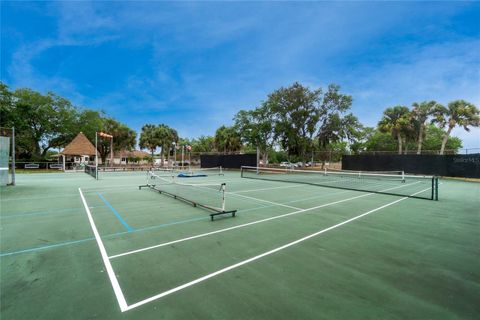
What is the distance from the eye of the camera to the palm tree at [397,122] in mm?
29891

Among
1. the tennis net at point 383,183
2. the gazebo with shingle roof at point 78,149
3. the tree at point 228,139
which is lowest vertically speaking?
the tennis net at point 383,183

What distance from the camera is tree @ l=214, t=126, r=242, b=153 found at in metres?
42.6

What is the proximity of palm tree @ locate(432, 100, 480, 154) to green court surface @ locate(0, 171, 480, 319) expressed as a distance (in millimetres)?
27620

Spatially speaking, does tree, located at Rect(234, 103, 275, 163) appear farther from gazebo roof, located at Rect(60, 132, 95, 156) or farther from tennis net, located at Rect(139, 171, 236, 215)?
gazebo roof, located at Rect(60, 132, 95, 156)

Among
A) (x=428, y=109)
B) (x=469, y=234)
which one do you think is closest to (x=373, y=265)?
(x=469, y=234)

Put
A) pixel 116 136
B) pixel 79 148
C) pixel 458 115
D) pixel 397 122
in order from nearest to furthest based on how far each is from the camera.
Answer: pixel 458 115
pixel 397 122
pixel 79 148
pixel 116 136

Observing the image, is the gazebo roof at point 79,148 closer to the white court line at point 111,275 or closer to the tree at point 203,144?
the tree at point 203,144

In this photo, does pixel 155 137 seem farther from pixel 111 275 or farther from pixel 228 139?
pixel 111 275

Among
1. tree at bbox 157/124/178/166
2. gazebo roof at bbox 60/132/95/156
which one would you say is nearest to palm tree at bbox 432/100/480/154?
tree at bbox 157/124/178/166

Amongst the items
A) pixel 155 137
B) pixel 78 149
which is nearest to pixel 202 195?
pixel 78 149

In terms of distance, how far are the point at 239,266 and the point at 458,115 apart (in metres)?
35.7

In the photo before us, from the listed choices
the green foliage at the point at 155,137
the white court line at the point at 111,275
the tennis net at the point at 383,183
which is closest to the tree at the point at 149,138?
the green foliage at the point at 155,137

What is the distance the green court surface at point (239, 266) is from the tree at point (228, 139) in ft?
118

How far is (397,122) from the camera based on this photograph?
1184 inches
